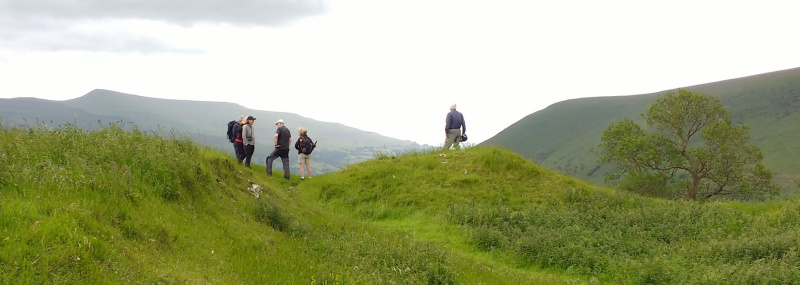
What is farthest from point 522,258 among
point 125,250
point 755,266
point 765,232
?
point 125,250

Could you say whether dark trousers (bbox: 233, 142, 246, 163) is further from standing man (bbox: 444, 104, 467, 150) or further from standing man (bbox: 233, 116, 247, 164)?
standing man (bbox: 444, 104, 467, 150)

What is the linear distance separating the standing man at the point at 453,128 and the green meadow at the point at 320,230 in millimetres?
5310

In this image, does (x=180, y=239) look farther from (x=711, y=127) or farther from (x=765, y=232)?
(x=711, y=127)

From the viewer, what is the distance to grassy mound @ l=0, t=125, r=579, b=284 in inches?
205

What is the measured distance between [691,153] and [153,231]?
45.1 meters

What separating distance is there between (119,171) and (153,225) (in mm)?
1759

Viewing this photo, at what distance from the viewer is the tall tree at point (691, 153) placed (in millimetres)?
37062

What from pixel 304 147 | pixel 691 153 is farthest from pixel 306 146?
pixel 691 153

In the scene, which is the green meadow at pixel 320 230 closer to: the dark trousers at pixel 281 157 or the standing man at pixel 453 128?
the dark trousers at pixel 281 157

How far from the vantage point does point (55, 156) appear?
8.31 metres

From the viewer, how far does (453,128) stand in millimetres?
23312

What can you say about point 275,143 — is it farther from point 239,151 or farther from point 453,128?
point 453,128

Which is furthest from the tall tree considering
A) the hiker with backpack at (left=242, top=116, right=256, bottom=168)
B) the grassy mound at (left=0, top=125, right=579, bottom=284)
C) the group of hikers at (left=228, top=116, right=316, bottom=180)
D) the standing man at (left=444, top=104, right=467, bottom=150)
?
the grassy mound at (left=0, top=125, right=579, bottom=284)

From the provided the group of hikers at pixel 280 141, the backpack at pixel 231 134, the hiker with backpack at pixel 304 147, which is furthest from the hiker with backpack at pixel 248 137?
the hiker with backpack at pixel 304 147
